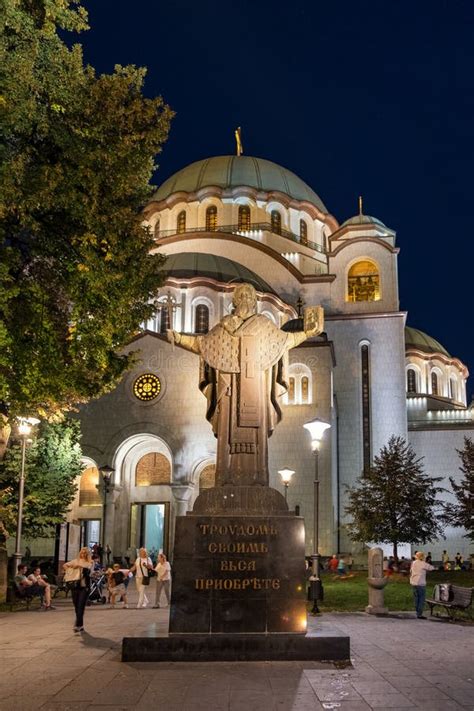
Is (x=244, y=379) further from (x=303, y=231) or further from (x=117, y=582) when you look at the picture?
(x=303, y=231)

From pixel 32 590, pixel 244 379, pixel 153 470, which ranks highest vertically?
pixel 244 379

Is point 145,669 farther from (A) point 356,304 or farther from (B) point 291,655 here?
(A) point 356,304

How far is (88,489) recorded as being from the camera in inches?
1300

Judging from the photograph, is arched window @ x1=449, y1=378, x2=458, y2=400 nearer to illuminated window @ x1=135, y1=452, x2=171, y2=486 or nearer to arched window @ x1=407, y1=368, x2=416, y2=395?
arched window @ x1=407, y1=368, x2=416, y2=395

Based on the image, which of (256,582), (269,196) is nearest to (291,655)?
(256,582)

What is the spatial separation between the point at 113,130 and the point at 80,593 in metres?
8.48

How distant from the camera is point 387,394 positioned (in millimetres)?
37125

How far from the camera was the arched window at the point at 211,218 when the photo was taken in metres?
43.5

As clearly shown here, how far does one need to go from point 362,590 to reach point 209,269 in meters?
20.1

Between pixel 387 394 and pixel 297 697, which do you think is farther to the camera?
pixel 387 394

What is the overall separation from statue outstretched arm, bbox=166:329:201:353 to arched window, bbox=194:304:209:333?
82.6 ft

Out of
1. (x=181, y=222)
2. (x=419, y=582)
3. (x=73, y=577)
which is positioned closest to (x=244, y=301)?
(x=73, y=577)

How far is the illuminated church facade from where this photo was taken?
104 feet

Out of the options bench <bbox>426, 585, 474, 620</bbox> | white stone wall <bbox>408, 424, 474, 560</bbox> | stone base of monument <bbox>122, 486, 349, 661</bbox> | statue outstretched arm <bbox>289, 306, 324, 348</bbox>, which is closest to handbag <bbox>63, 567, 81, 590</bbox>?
stone base of monument <bbox>122, 486, 349, 661</bbox>
